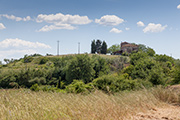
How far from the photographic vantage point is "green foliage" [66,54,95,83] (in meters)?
33.3

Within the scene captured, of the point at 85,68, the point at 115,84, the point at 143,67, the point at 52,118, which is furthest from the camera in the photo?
the point at 85,68

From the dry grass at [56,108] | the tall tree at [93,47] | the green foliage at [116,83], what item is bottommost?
the green foliage at [116,83]

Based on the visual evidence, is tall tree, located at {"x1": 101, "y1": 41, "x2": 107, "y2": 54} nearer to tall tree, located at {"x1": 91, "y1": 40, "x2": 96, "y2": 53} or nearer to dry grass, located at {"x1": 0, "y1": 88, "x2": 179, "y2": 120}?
tall tree, located at {"x1": 91, "y1": 40, "x2": 96, "y2": 53}

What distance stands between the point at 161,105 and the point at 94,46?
74052 millimetres

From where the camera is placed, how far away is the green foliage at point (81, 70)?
33.3 metres

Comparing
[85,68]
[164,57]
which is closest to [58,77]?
[85,68]

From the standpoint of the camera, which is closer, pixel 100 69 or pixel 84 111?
pixel 84 111

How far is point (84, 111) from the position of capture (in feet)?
16.4

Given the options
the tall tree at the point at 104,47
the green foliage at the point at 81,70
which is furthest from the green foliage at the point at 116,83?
the tall tree at the point at 104,47

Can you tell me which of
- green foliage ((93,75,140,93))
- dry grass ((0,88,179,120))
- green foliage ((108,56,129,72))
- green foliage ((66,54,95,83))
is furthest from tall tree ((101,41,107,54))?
dry grass ((0,88,179,120))

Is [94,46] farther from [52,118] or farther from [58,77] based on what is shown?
[52,118]

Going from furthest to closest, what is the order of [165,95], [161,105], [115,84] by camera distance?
[115,84] < [165,95] < [161,105]

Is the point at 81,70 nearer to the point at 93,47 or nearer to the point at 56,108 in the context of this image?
the point at 56,108

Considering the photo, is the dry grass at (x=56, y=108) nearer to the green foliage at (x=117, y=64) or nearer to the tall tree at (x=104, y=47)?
the green foliage at (x=117, y=64)
